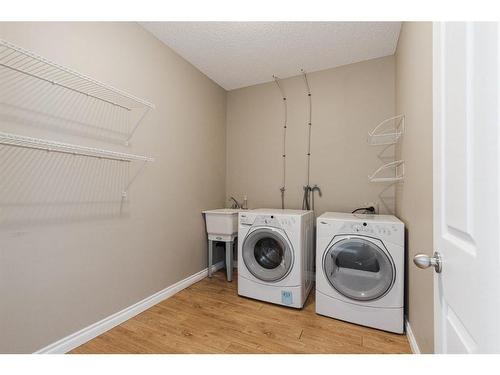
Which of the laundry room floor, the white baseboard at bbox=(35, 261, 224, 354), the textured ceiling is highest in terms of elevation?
the textured ceiling

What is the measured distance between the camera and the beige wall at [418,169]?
1.19m

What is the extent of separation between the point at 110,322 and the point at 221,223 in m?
1.27

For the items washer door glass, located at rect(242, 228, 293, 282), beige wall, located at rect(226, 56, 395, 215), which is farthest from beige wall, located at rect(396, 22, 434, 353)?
washer door glass, located at rect(242, 228, 293, 282)

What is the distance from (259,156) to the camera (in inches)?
118

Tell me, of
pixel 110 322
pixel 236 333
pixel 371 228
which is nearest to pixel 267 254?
pixel 236 333

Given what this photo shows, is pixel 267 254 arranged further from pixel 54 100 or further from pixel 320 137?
pixel 54 100

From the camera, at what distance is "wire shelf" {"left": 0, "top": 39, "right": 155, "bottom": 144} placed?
1.22 m

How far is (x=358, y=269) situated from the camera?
1.84 m

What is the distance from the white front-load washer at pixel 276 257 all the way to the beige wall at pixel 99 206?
702 millimetres

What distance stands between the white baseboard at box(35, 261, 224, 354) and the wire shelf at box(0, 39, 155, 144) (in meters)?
1.33

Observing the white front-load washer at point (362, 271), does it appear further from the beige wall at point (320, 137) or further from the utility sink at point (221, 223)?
the utility sink at point (221, 223)

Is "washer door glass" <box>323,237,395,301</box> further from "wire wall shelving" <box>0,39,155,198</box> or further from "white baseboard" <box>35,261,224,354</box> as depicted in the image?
"wire wall shelving" <box>0,39,155,198</box>

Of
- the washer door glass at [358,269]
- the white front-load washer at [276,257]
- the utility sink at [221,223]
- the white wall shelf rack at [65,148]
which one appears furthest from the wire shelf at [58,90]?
the washer door glass at [358,269]
